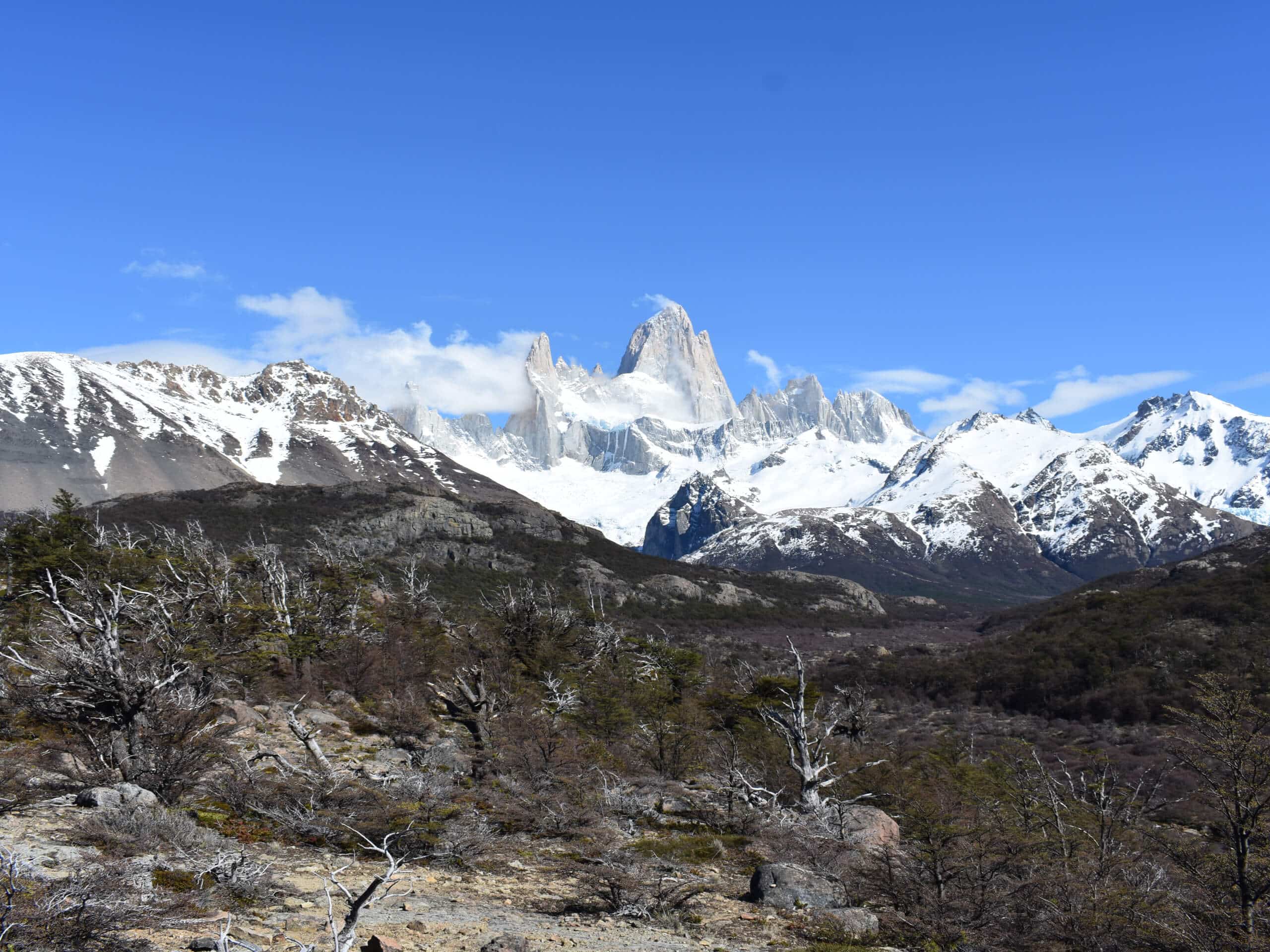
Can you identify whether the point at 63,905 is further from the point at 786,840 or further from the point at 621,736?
the point at 621,736

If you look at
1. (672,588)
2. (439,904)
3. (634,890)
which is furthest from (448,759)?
(672,588)

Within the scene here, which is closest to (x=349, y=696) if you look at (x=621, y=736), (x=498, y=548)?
(x=621, y=736)

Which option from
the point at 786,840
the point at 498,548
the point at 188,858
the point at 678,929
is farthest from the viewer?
the point at 498,548

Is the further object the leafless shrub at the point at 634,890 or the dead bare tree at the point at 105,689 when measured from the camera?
the dead bare tree at the point at 105,689

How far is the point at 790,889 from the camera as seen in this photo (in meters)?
18.8

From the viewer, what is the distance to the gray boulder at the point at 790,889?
60.2 ft

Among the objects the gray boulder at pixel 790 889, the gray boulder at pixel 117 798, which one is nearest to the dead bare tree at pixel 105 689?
the gray boulder at pixel 117 798

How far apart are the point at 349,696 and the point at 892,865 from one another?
1339 inches

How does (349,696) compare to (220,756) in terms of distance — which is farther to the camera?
(349,696)

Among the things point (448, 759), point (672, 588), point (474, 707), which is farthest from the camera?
point (672, 588)

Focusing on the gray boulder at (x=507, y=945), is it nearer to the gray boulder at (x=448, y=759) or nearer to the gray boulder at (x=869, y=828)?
the gray boulder at (x=869, y=828)

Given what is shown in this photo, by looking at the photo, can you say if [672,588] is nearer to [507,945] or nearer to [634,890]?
[634,890]

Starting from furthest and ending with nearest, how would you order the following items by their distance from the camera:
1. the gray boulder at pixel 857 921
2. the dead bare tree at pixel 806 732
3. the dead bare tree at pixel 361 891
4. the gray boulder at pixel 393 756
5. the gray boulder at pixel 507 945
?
the dead bare tree at pixel 806 732 → the gray boulder at pixel 393 756 → the gray boulder at pixel 857 921 → the gray boulder at pixel 507 945 → the dead bare tree at pixel 361 891

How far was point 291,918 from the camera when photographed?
44.5 ft
